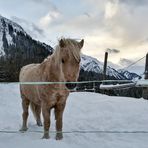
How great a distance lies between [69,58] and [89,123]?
3462mm

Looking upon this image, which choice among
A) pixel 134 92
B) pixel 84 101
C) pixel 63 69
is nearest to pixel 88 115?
pixel 84 101

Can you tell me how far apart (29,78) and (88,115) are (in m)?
2.92

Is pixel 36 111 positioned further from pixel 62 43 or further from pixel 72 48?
pixel 72 48

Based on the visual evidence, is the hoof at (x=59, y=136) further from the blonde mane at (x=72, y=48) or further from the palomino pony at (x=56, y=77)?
the blonde mane at (x=72, y=48)

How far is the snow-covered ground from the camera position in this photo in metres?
7.01

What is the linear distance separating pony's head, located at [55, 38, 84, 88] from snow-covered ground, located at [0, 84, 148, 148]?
132cm

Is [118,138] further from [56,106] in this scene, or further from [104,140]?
[56,106]

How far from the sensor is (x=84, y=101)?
1265cm

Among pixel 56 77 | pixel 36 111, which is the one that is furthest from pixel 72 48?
pixel 36 111

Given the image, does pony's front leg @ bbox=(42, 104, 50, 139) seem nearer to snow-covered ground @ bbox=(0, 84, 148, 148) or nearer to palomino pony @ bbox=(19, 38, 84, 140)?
palomino pony @ bbox=(19, 38, 84, 140)

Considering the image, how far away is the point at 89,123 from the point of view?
30.7ft

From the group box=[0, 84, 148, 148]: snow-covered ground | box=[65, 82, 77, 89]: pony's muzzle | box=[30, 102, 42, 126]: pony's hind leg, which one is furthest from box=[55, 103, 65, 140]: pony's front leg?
box=[30, 102, 42, 126]: pony's hind leg

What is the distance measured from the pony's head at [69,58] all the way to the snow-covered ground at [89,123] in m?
1.32

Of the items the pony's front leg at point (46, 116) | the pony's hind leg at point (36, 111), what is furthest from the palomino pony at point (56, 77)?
the pony's hind leg at point (36, 111)
